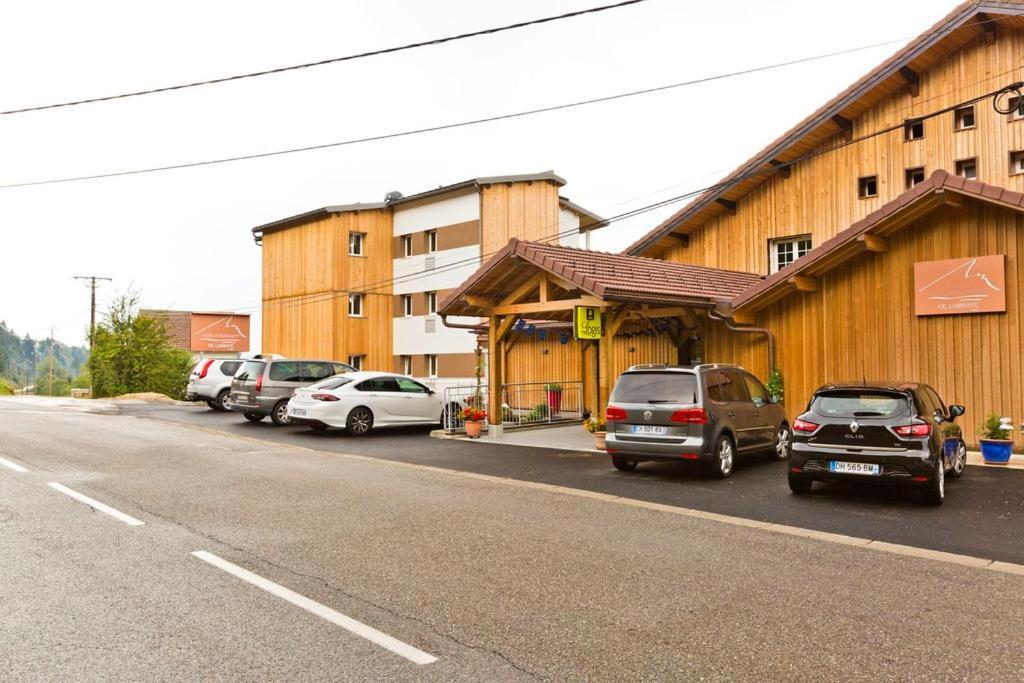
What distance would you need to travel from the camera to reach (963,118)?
17594 millimetres

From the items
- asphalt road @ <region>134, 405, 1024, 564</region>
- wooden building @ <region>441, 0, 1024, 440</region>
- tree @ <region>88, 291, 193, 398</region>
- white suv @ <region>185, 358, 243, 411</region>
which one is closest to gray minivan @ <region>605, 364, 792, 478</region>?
Result: asphalt road @ <region>134, 405, 1024, 564</region>

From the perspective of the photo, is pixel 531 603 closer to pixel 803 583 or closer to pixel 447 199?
pixel 803 583

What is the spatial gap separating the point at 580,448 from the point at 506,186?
20934 mm

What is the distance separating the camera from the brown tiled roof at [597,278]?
1454 centimetres

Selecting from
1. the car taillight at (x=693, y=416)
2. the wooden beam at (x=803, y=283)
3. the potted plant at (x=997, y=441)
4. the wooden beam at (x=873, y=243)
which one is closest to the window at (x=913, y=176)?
the wooden beam at (x=873, y=243)

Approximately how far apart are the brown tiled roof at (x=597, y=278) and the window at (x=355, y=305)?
20.0 meters

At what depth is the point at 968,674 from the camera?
3852 mm

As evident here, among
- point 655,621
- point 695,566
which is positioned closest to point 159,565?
point 655,621

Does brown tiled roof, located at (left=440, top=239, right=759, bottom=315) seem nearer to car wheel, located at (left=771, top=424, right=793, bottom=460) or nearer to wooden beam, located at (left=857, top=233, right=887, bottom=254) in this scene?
wooden beam, located at (left=857, top=233, right=887, bottom=254)

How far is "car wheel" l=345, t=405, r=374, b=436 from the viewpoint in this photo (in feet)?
57.3

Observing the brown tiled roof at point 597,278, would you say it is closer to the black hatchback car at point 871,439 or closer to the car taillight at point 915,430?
the black hatchback car at point 871,439

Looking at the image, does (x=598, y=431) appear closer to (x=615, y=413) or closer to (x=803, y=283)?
(x=615, y=413)

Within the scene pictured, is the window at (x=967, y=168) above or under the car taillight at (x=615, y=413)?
above

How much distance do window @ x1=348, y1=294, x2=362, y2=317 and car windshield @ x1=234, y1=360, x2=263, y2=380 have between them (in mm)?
14848
